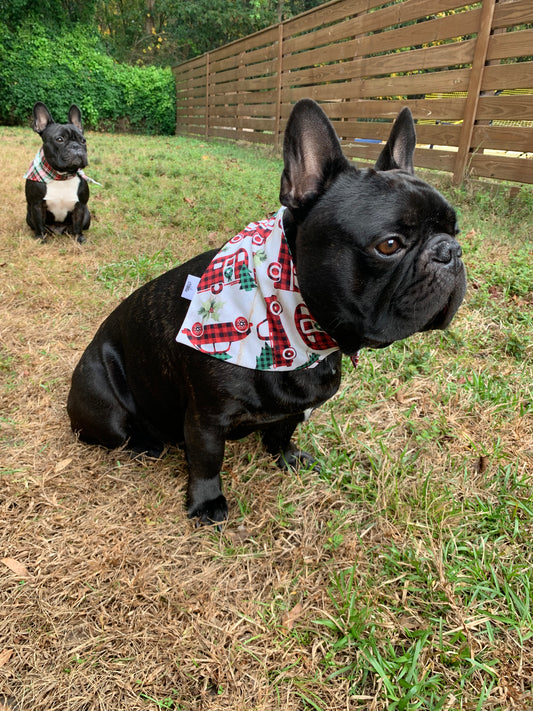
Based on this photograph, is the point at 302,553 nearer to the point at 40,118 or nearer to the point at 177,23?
the point at 40,118

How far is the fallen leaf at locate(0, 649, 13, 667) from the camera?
1.35 meters

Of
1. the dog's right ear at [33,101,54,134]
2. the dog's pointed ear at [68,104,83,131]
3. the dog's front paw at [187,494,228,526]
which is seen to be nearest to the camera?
the dog's front paw at [187,494,228,526]

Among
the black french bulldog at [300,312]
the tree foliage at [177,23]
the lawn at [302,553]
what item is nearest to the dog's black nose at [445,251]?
the black french bulldog at [300,312]

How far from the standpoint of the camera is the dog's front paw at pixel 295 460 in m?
2.21

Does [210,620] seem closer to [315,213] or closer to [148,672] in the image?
[148,672]

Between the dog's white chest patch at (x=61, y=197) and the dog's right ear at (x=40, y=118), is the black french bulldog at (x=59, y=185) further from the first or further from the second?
the dog's right ear at (x=40, y=118)

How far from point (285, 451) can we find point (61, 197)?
4.27 meters

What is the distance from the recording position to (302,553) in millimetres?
1745

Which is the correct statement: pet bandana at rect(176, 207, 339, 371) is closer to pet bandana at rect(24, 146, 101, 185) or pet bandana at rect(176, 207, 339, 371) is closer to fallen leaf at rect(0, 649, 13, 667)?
fallen leaf at rect(0, 649, 13, 667)

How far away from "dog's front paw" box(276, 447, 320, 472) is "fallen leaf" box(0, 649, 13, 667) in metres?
1.24

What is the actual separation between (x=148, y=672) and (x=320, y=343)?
1137mm

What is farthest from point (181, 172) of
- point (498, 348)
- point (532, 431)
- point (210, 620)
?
point (210, 620)

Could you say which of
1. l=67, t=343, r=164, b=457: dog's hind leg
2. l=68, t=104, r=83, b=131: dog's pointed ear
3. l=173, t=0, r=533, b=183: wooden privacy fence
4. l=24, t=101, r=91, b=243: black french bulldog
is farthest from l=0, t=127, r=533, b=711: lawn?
l=68, t=104, r=83, b=131: dog's pointed ear

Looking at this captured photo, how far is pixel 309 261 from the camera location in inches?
56.5
